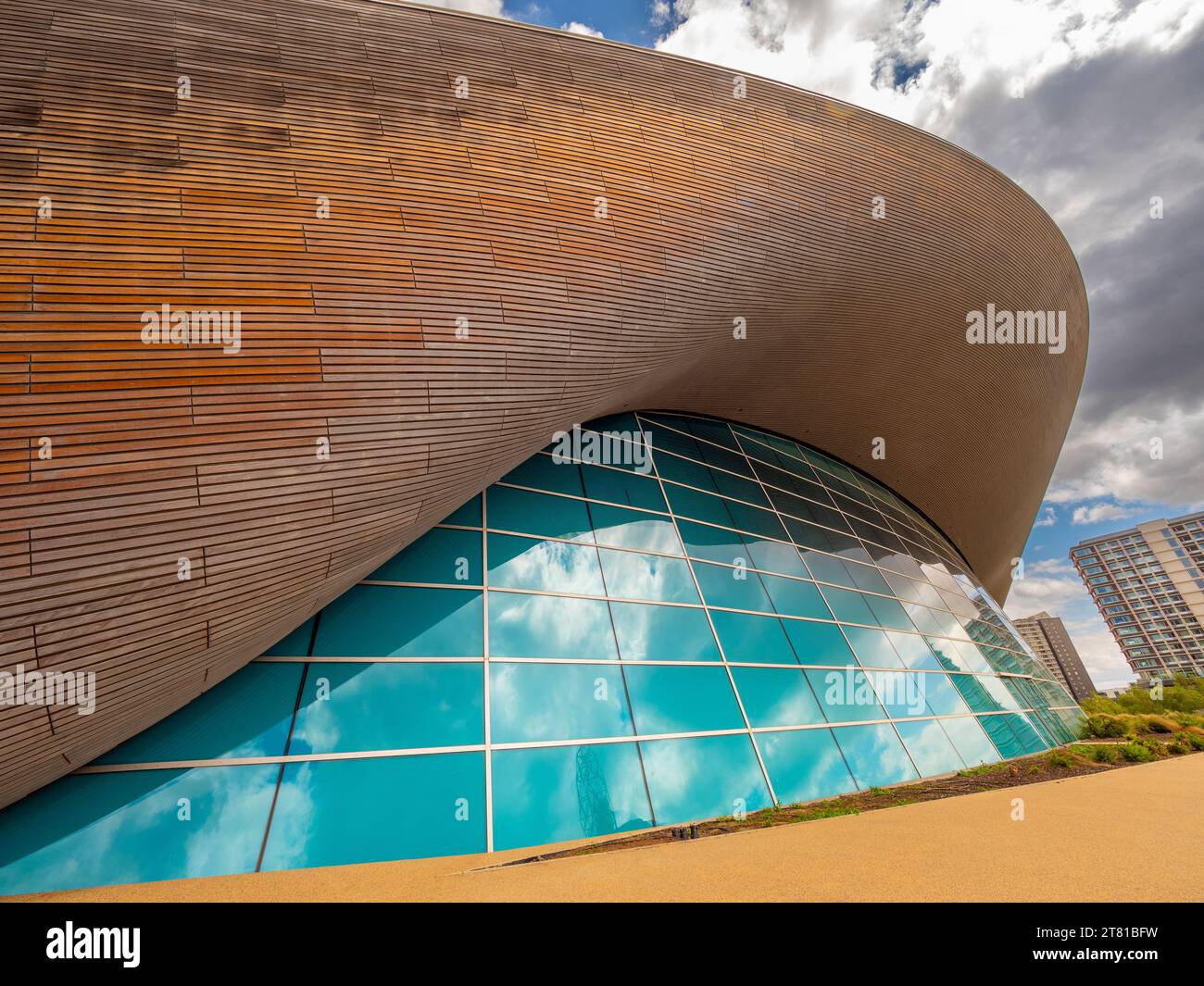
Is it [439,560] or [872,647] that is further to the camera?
[872,647]

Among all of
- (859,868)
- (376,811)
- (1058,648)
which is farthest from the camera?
(1058,648)

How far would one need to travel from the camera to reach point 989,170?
1384 centimetres

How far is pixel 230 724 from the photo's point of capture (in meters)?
5.79

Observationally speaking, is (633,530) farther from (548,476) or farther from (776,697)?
(776,697)

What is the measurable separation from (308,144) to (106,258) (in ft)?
8.57

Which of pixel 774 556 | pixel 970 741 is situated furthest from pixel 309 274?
pixel 970 741

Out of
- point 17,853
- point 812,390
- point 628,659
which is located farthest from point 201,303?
point 812,390

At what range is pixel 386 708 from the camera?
6.38 metres

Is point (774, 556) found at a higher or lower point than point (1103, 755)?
higher
